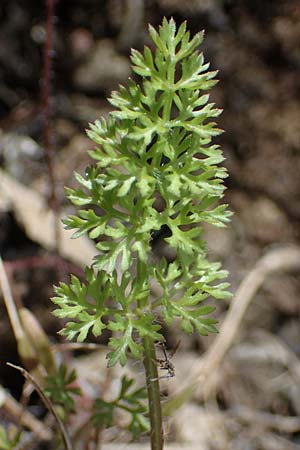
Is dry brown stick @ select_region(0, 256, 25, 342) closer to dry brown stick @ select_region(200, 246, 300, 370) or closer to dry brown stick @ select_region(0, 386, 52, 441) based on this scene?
dry brown stick @ select_region(0, 386, 52, 441)

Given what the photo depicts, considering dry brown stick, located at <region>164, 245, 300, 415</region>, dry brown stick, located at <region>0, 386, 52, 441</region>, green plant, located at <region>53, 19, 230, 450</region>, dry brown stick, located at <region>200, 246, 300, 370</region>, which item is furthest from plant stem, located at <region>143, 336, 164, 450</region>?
dry brown stick, located at <region>200, 246, 300, 370</region>

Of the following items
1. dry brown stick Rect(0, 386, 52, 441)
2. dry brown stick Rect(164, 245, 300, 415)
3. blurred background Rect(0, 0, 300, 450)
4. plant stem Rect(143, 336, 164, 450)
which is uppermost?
blurred background Rect(0, 0, 300, 450)

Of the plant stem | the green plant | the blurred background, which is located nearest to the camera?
the green plant

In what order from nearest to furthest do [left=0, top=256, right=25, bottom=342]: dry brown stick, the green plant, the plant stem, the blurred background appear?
1. the green plant
2. the plant stem
3. [left=0, top=256, right=25, bottom=342]: dry brown stick
4. the blurred background

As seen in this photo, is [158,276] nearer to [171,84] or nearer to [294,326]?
[171,84]

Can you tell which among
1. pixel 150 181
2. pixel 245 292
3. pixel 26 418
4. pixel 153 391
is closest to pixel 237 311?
pixel 245 292

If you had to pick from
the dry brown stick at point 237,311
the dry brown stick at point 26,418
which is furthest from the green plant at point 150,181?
the dry brown stick at point 237,311

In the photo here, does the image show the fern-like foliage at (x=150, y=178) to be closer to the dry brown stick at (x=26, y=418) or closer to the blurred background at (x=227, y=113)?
the dry brown stick at (x=26, y=418)
